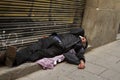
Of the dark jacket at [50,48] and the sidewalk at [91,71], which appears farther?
the dark jacket at [50,48]

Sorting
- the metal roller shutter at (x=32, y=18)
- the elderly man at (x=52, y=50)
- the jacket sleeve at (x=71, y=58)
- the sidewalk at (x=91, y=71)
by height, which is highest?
the metal roller shutter at (x=32, y=18)

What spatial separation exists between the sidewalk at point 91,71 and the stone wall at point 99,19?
1.91ft

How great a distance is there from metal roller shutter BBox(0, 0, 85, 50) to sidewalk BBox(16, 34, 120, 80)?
90cm

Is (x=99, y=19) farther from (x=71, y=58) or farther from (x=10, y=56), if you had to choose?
(x=10, y=56)

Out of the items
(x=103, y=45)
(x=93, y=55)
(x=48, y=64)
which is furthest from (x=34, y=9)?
(x=103, y=45)

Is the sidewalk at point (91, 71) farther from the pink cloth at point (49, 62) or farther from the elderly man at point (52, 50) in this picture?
the elderly man at point (52, 50)

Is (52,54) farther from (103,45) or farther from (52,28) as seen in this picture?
(103,45)

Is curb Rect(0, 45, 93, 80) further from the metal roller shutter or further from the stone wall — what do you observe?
the stone wall

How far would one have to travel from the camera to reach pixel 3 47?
4.22 metres

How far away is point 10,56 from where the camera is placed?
12.5 feet

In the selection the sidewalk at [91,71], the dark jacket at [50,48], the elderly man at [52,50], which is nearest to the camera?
the elderly man at [52,50]

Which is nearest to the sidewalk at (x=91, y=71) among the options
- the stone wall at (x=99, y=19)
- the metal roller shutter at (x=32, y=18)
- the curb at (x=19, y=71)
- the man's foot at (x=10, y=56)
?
the curb at (x=19, y=71)

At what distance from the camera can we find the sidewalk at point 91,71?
4086 mm

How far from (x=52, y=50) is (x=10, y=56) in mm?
1085
